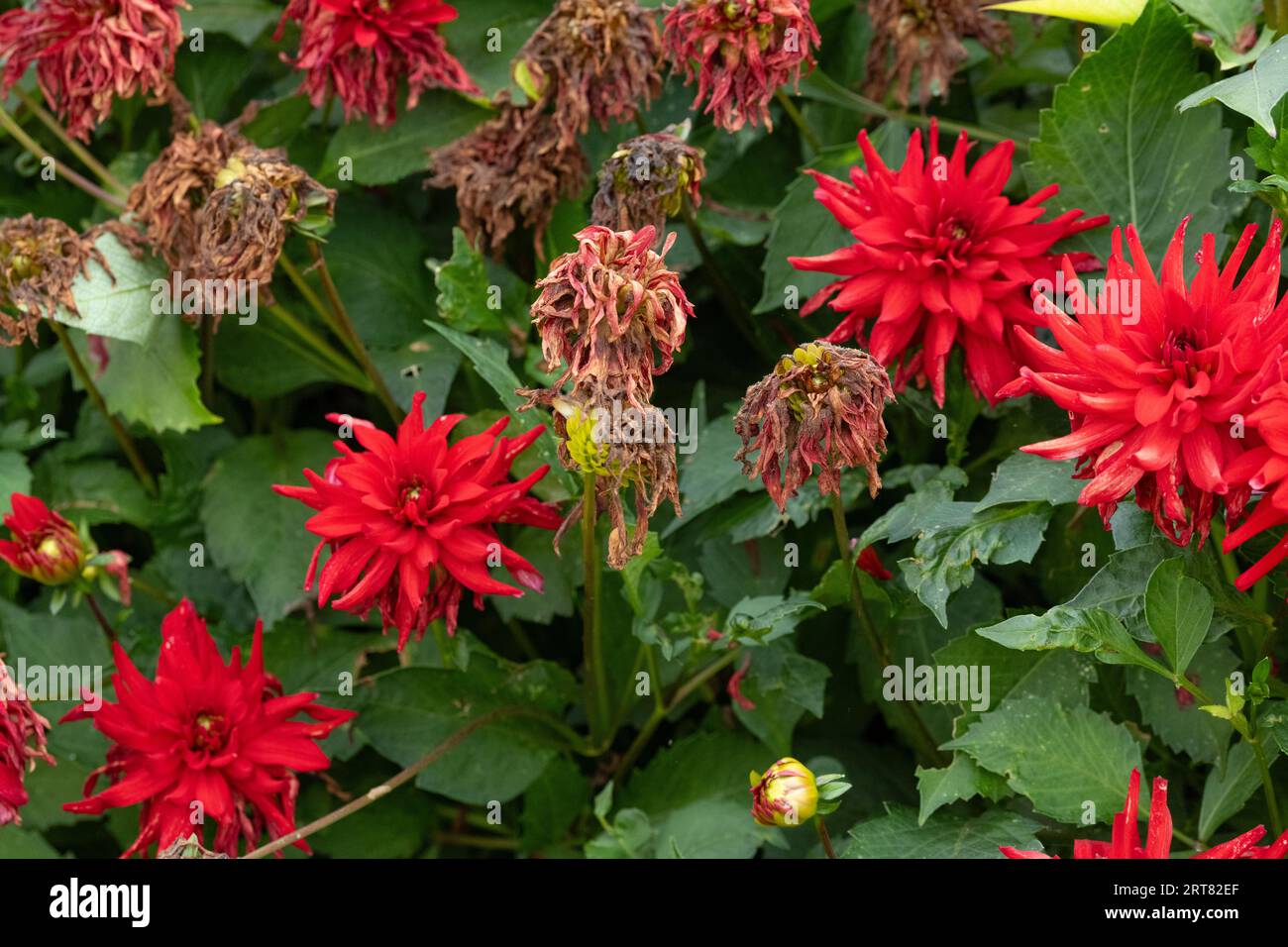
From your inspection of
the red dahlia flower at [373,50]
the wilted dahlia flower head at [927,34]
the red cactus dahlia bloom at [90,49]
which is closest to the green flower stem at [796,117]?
the wilted dahlia flower head at [927,34]

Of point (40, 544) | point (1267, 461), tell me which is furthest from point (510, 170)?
point (1267, 461)

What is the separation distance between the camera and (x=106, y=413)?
1.11 meters

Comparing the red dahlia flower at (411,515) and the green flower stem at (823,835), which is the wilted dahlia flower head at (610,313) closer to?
the red dahlia flower at (411,515)

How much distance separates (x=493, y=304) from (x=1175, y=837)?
0.59 m

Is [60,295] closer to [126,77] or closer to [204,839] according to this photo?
[126,77]

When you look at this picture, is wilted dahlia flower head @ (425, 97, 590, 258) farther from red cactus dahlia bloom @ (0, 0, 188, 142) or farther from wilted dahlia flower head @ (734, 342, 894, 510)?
wilted dahlia flower head @ (734, 342, 894, 510)

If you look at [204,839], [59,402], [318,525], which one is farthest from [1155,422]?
[59,402]

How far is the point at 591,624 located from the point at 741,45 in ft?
1.26

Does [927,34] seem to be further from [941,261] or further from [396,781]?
[396,781]

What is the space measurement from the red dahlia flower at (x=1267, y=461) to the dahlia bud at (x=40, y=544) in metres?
0.76

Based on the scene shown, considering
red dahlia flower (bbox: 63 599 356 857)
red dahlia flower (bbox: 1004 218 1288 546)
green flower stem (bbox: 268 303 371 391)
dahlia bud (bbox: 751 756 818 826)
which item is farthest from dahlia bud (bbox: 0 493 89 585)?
red dahlia flower (bbox: 1004 218 1288 546)

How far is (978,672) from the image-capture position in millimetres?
883

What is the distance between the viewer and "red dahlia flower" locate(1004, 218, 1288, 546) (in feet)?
2.26

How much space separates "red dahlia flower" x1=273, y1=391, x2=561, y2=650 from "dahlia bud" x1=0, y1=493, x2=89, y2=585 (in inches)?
9.1
